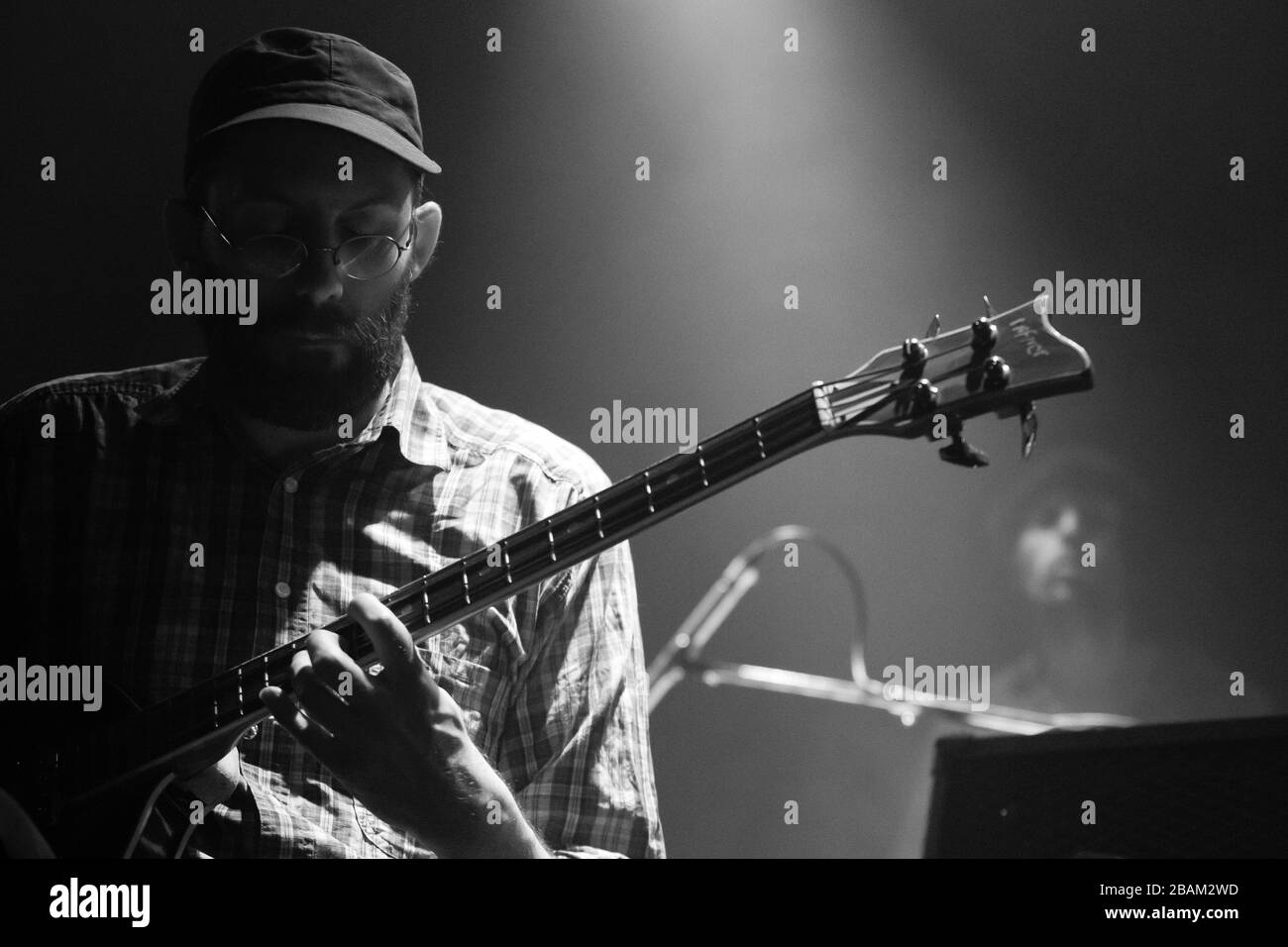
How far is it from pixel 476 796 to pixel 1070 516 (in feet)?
3.07

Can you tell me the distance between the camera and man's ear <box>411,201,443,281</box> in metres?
1.55

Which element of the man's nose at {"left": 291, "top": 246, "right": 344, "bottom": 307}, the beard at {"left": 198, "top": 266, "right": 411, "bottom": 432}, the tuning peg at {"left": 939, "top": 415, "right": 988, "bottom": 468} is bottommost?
the tuning peg at {"left": 939, "top": 415, "right": 988, "bottom": 468}

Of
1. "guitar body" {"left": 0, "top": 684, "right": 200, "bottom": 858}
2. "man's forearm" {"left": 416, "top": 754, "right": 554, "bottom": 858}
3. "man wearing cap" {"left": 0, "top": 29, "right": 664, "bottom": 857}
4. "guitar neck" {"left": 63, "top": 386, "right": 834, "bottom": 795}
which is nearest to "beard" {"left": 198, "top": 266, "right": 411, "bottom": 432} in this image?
"man wearing cap" {"left": 0, "top": 29, "right": 664, "bottom": 857}

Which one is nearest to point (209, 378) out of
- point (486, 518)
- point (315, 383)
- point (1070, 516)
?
point (315, 383)

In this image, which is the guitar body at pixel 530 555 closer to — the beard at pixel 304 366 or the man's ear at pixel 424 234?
the beard at pixel 304 366

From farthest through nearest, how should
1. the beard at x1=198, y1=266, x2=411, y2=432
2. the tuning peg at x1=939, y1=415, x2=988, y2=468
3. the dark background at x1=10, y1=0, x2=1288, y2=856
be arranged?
the dark background at x1=10, y1=0, x2=1288, y2=856
the beard at x1=198, y1=266, x2=411, y2=432
the tuning peg at x1=939, y1=415, x2=988, y2=468

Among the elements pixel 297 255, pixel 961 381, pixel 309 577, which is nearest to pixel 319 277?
pixel 297 255

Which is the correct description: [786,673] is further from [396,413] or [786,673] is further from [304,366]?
[304,366]

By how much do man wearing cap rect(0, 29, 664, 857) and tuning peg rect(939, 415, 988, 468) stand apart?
0.44 m

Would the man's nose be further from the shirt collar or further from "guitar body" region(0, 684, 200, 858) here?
"guitar body" region(0, 684, 200, 858)

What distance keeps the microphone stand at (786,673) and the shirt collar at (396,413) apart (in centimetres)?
44

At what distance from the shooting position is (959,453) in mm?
1220

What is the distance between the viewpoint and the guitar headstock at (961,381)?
1.22 m

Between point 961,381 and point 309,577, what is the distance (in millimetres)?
807
